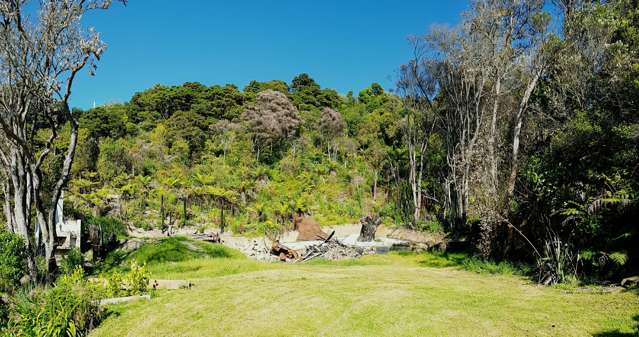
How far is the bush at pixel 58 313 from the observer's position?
17.4 ft

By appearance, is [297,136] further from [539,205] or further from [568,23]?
[539,205]

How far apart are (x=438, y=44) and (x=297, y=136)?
1785 centimetres

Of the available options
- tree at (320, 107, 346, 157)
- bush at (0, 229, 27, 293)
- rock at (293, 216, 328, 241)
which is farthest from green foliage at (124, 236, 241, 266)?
tree at (320, 107, 346, 157)

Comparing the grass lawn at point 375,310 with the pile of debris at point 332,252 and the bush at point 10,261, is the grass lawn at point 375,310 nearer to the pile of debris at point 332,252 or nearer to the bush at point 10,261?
the bush at point 10,261

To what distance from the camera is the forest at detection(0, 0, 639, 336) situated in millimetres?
8547

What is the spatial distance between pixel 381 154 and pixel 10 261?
97.5 feet

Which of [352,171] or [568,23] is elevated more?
[568,23]

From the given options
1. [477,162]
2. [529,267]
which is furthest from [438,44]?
[529,267]

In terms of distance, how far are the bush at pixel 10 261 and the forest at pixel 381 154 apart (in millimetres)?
34

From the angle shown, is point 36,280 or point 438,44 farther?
point 438,44

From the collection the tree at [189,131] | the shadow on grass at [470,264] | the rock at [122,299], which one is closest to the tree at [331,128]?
the tree at [189,131]

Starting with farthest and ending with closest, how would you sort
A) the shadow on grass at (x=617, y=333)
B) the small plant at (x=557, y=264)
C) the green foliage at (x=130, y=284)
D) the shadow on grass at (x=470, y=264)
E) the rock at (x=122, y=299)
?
the shadow on grass at (x=470, y=264)
the small plant at (x=557, y=264)
the green foliage at (x=130, y=284)
the rock at (x=122, y=299)
the shadow on grass at (x=617, y=333)

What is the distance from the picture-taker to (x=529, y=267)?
373 inches

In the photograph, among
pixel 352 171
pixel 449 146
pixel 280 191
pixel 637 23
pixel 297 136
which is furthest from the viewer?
pixel 297 136
